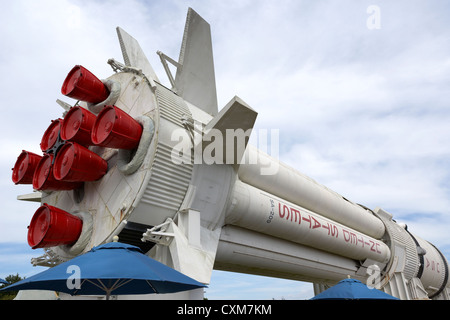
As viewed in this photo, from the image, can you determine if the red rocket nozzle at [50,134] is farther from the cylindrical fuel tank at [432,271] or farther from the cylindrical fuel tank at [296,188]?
the cylindrical fuel tank at [432,271]

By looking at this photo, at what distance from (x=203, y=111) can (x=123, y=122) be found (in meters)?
3.20

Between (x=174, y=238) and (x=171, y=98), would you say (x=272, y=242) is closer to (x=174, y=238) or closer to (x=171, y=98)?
(x=174, y=238)

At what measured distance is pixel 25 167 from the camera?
7910 millimetres

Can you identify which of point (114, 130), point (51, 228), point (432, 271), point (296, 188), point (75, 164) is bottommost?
point (51, 228)

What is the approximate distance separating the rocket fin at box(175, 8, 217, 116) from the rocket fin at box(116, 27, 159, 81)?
3.23 feet

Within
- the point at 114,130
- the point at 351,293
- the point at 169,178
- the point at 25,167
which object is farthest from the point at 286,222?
the point at 25,167

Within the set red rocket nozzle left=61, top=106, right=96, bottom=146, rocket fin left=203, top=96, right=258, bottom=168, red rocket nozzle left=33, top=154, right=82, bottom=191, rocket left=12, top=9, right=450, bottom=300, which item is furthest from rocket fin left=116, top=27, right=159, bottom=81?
red rocket nozzle left=33, top=154, right=82, bottom=191

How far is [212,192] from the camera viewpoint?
772cm

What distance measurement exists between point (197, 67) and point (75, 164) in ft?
14.7

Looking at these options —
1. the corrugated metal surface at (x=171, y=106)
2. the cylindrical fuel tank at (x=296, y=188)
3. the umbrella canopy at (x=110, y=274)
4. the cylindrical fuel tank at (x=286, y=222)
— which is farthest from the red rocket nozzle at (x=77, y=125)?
the cylindrical fuel tank at (x=296, y=188)

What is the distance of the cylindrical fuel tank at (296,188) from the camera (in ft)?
31.1

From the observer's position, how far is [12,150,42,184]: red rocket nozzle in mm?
7918

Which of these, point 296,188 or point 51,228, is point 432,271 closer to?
point 296,188

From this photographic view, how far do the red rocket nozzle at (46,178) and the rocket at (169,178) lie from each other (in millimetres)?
30
